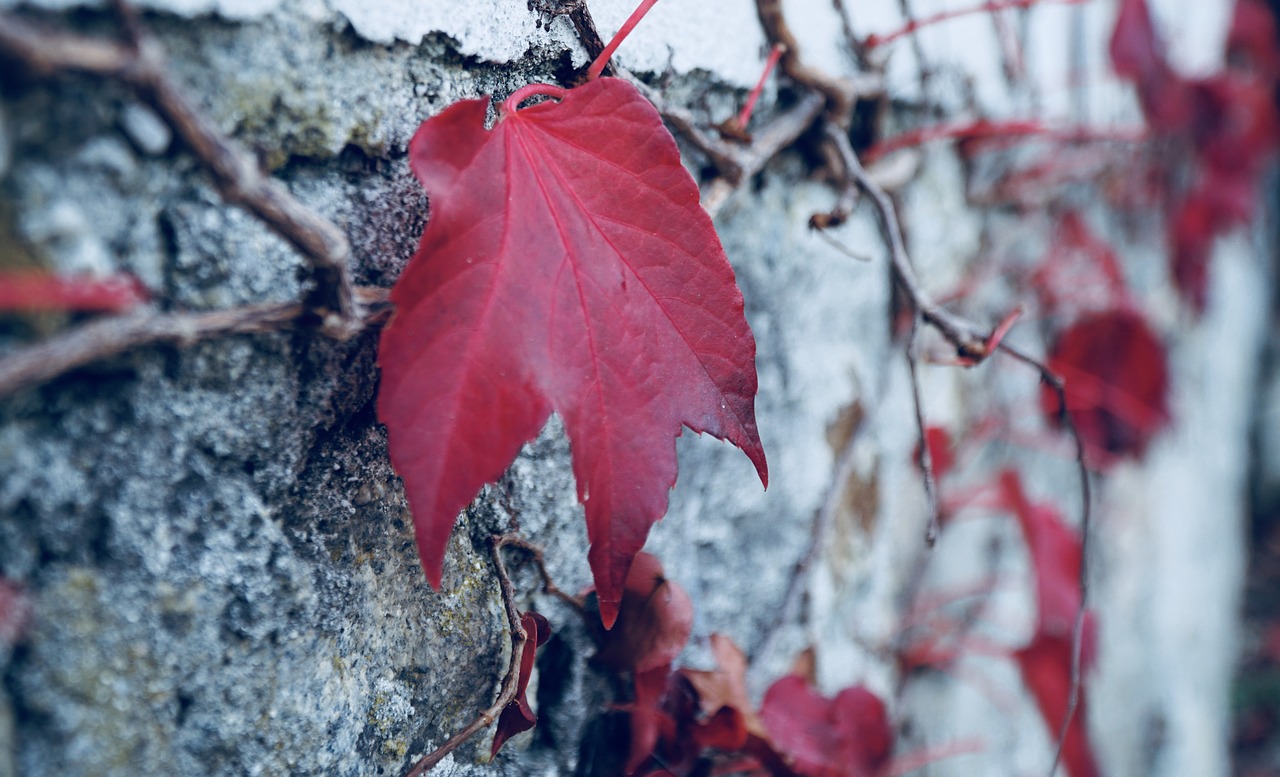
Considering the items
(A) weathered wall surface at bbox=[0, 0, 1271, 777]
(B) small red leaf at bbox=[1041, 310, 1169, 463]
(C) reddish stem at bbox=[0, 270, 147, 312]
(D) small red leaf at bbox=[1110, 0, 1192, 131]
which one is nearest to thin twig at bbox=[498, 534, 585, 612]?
(A) weathered wall surface at bbox=[0, 0, 1271, 777]

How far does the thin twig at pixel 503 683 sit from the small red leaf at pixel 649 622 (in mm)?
82

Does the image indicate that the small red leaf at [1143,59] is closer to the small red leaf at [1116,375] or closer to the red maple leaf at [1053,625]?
the small red leaf at [1116,375]

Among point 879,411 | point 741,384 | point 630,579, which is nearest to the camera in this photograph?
point 741,384

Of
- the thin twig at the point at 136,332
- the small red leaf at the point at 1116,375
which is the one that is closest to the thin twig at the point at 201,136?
the thin twig at the point at 136,332

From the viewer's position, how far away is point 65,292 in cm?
36

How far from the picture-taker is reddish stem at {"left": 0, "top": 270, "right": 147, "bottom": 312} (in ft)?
1.14

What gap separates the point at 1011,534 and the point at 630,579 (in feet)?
3.37

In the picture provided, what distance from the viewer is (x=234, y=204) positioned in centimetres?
40

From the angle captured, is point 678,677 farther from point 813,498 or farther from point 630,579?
point 813,498

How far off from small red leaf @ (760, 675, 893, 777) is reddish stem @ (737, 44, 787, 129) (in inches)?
19.3

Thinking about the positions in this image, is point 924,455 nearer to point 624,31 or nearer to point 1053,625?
point 624,31

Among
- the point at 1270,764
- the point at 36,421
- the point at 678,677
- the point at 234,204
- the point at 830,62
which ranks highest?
the point at 830,62

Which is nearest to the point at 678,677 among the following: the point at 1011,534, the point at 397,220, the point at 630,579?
the point at 630,579

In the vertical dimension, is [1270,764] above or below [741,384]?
below
